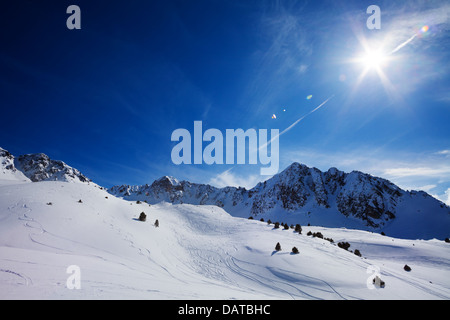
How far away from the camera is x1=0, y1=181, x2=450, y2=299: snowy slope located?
256 inches

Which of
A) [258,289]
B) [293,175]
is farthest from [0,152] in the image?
[293,175]

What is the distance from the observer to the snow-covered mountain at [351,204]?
239 feet

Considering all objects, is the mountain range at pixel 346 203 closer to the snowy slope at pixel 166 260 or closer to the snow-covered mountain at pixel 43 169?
the snow-covered mountain at pixel 43 169

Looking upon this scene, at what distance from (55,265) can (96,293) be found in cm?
299

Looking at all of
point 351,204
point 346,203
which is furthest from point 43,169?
point 351,204

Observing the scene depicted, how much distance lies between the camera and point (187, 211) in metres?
25.2

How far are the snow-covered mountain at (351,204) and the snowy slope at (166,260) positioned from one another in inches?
3050

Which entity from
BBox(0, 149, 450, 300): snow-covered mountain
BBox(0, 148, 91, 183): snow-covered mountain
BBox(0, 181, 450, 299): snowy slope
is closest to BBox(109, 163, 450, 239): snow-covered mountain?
BBox(0, 181, 450, 299): snowy slope

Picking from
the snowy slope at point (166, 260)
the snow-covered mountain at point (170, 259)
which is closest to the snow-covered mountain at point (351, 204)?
the snowy slope at point (166, 260)

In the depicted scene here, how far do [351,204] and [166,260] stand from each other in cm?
10767

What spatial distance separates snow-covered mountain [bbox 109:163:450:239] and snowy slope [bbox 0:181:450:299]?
77458mm

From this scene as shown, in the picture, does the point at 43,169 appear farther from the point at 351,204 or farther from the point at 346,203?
the point at 351,204

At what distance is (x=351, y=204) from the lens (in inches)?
3693

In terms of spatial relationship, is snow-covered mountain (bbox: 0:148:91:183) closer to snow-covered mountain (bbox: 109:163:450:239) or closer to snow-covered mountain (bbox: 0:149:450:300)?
snow-covered mountain (bbox: 109:163:450:239)
